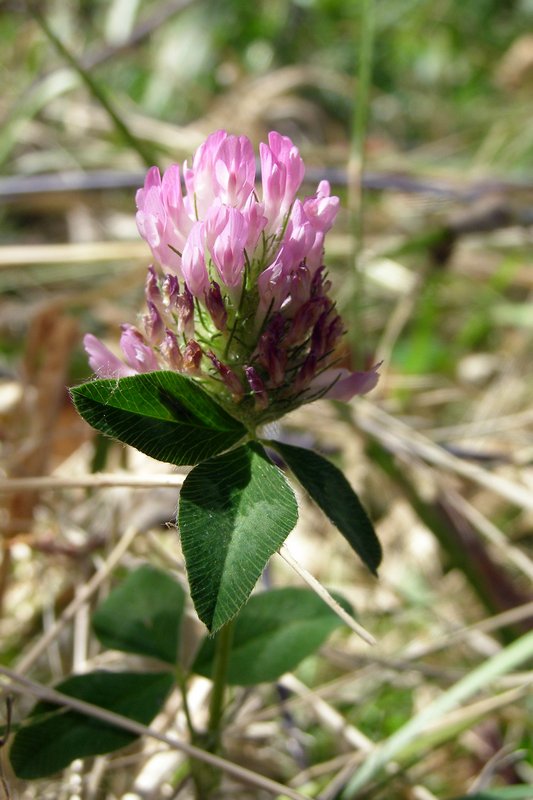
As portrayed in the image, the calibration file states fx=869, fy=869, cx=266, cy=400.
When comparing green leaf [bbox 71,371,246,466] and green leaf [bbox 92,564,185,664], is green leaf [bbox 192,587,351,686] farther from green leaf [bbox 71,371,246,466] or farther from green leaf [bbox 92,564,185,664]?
green leaf [bbox 71,371,246,466]

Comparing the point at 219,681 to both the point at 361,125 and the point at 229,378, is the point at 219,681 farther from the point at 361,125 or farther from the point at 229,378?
the point at 361,125

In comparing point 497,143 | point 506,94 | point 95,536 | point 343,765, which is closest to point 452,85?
point 506,94

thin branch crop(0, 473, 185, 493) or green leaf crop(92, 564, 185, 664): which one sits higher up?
thin branch crop(0, 473, 185, 493)

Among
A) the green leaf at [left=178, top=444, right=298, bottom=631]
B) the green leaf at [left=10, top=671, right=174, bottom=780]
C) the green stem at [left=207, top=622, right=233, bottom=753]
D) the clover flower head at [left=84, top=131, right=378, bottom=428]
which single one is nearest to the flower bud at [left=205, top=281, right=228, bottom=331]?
the clover flower head at [left=84, top=131, right=378, bottom=428]

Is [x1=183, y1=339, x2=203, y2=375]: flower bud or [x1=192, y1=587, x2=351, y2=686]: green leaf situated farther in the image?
[x1=192, y1=587, x2=351, y2=686]: green leaf

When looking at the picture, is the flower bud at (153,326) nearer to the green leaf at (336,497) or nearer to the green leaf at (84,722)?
the green leaf at (336,497)

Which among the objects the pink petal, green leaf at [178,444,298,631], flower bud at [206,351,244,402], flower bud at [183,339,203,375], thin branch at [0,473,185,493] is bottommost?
green leaf at [178,444,298,631]
